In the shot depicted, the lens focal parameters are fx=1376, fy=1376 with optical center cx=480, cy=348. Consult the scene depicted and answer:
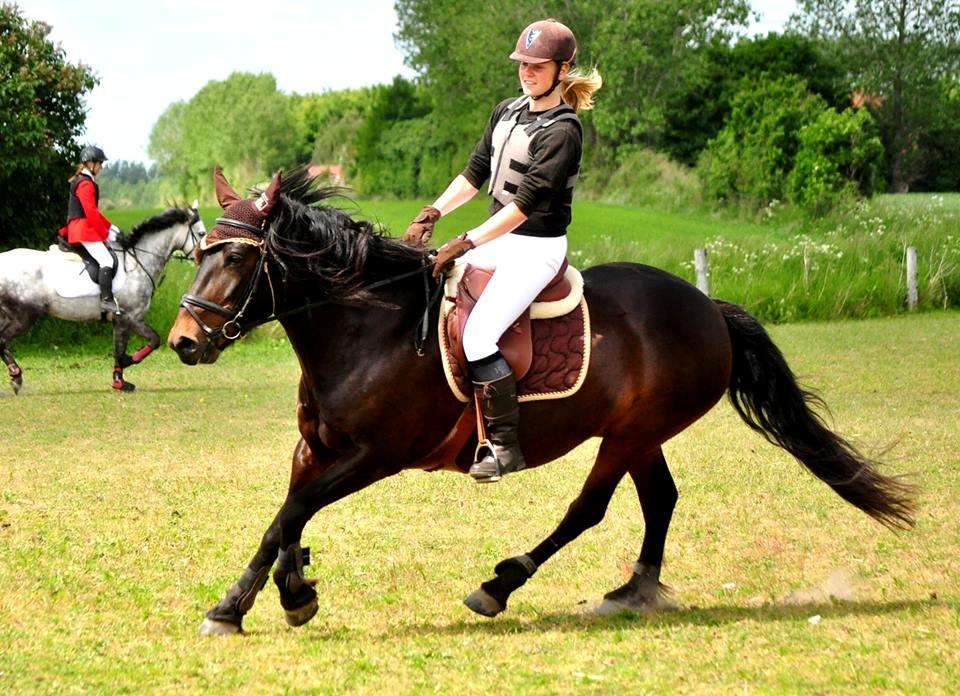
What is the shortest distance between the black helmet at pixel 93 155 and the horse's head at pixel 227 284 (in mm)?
10998

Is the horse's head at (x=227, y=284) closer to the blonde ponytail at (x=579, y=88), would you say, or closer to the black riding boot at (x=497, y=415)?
the black riding boot at (x=497, y=415)

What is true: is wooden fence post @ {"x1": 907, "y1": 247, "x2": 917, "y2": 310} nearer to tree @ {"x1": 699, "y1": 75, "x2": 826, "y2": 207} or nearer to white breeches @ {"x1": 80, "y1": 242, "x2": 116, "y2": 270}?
white breeches @ {"x1": 80, "y1": 242, "x2": 116, "y2": 270}

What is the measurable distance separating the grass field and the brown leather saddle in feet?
3.81

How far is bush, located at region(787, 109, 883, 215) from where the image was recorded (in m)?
47.2

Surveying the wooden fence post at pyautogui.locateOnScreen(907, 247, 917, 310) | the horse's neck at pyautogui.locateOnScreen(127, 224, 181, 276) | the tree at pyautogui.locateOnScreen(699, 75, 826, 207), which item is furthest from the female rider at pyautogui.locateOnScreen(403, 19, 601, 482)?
the tree at pyautogui.locateOnScreen(699, 75, 826, 207)

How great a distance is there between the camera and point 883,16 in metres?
74.6

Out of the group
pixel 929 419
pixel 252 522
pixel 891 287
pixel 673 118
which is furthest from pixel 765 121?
pixel 252 522

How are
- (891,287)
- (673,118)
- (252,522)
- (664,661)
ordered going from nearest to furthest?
1. (664,661)
2. (252,522)
3. (891,287)
4. (673,118)

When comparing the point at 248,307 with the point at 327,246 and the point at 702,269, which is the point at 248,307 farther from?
the point at 702,269

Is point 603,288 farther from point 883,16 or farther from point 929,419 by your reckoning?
point 883,16

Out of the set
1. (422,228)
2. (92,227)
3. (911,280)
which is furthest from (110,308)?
(911,280)

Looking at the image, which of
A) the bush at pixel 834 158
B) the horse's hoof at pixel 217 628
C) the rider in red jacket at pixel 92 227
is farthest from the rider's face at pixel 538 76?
the bush at pixel 834 158

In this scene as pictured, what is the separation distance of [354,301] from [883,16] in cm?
7409

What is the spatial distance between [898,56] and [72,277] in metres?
64.2
